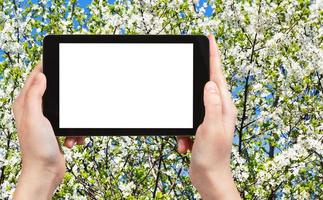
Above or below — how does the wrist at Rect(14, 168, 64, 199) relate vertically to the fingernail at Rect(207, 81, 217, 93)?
below

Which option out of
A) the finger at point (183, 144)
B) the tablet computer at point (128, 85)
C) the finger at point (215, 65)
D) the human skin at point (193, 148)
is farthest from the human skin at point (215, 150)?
the tablet computer at point (128, 85)

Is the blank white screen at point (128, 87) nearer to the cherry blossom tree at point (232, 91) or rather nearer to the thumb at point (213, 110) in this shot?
the thumb at point (213, 110)

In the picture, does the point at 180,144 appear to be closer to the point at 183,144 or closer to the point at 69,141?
the point at 183,144

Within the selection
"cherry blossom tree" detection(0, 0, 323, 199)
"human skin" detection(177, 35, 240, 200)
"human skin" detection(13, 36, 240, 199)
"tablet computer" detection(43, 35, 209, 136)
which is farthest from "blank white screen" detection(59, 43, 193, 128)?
"cherry blossom tree" detection(0, 0, 323, 199)

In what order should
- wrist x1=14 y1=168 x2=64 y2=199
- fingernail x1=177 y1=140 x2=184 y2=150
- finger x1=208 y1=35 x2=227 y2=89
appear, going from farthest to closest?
fingernail x1=177 y1=140 x2=184 y2=150, finger x1=208 y1=35 x2=227 y2=89, wrist x1=14 y1=168 x2=64 y2=199

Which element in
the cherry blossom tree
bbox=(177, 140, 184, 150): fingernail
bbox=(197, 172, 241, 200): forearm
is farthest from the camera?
the cherry blossom tree

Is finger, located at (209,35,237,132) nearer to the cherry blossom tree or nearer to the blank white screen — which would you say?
the blank white screen

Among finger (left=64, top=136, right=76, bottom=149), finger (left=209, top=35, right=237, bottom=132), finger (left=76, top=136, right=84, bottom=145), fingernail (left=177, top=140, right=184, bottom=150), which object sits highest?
finger (left=209, top=35, right=237, bottom=132)
